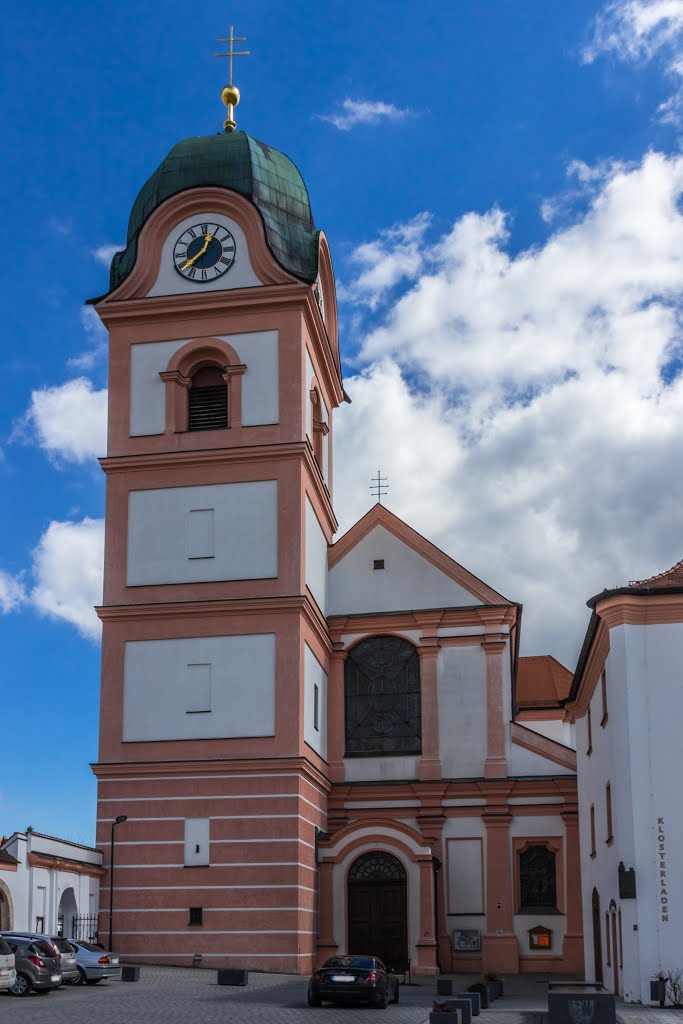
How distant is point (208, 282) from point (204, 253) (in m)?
1.03

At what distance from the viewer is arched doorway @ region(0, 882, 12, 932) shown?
31797 millimetres

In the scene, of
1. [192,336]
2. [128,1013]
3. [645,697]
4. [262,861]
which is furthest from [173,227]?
[128,1013]

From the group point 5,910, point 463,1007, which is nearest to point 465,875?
point 5,910

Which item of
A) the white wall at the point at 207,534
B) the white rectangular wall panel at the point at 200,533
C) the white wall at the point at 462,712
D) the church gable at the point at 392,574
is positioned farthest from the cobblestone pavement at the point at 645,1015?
the church gable at the point at 392,574

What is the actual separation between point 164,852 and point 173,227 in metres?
19.6

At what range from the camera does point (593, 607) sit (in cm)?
2817

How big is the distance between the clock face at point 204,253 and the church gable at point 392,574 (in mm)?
9582

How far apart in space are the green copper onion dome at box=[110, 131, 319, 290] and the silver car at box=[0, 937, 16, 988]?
78.5 ft

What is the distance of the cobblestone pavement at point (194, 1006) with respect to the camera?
21.7 meters

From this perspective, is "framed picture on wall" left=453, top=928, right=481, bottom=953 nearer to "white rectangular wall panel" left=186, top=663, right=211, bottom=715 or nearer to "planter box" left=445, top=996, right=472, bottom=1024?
"white rectangular wall panel" left=186, top=663, right=211, bottom=715

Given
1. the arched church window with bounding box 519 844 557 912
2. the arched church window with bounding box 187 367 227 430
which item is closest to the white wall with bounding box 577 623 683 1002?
the arched church window with bounding box 519 844 557 912

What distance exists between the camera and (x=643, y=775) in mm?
26406

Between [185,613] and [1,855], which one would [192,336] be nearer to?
[185,613]

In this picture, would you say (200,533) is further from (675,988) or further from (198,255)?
(675,988)
